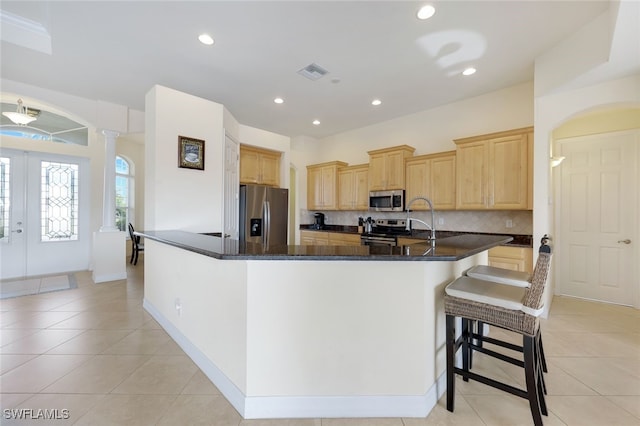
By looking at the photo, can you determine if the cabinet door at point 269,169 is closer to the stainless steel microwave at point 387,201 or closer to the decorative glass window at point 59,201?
the stainless steel microwave at point 387,201

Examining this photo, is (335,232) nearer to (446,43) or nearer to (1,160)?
(446,43)

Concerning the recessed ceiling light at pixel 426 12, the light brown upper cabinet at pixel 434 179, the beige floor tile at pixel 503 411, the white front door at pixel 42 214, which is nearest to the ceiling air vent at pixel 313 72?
the recessed ceiling light at pixel 426 12

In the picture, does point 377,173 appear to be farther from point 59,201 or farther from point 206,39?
point 59,201

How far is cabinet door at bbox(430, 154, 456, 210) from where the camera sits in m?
4.25

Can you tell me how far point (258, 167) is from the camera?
16.7 ft

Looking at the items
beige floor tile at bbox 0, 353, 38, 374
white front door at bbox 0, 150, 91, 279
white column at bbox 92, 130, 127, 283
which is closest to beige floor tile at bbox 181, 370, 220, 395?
beige floor tile at bbox 0, 353, 38, 374

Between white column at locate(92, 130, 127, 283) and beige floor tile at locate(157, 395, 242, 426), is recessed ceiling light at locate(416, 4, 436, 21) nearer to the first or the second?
beige floor tile at locate(157, 395, 242, 426)

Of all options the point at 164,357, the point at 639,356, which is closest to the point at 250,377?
the point at 164,357

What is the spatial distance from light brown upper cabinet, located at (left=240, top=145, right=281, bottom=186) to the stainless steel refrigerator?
625 mm

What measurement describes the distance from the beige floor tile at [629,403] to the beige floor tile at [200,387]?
2.64 meters

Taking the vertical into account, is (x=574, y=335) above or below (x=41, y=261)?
below

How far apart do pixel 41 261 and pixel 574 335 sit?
807 cm

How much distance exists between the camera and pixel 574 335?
8.73 feet

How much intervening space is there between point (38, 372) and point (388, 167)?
5023 millimetres
